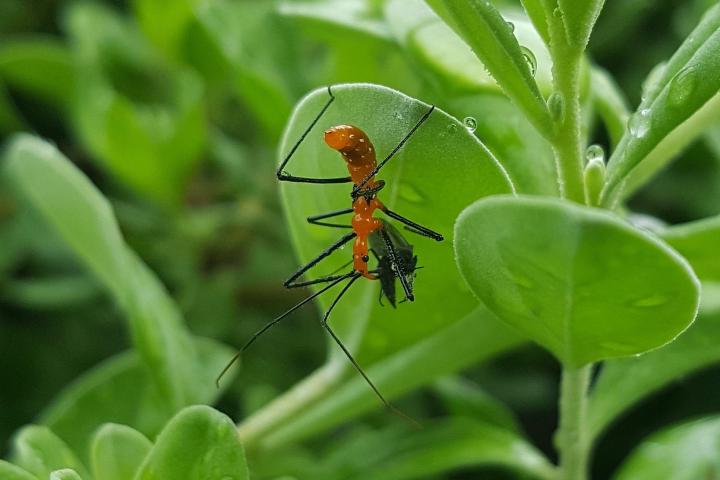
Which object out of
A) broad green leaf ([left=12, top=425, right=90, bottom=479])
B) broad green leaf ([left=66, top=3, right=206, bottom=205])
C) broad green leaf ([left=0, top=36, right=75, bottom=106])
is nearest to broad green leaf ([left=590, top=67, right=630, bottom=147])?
broad green leaf ([left=12, top=425, right=90, bottom=479])

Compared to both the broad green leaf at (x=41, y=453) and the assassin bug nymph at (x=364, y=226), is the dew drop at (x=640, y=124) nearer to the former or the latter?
the assassin bug nymph at (x=364, y=226)

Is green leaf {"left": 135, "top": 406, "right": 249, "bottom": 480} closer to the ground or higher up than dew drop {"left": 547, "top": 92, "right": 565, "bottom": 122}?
closer to the ground

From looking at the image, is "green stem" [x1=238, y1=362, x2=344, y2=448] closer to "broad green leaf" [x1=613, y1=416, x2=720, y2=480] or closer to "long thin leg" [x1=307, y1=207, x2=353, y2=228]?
"long thin leg" [x1=307, y1=207, x2=353, y2=228]

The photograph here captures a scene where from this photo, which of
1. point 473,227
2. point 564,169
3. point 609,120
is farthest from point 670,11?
point 473,227

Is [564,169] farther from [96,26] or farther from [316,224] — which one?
[96,26]

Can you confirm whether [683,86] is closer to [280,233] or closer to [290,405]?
[290,405]

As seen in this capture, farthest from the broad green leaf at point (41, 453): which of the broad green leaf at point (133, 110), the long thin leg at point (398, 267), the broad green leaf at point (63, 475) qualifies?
the broad green leaf at point (133, 110)

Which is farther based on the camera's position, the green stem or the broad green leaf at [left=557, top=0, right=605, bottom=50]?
the green stem
